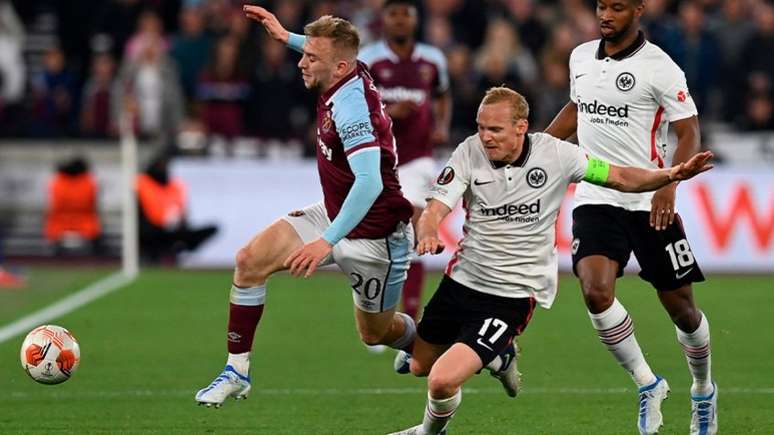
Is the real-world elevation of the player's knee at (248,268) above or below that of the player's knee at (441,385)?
above

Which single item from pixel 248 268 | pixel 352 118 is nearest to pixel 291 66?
pixel 248 268

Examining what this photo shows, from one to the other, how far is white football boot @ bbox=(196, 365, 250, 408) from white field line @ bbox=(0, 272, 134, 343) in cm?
437

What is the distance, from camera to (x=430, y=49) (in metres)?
12.2

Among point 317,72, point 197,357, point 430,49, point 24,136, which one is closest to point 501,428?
point 317,72

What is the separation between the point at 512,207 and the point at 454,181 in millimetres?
318

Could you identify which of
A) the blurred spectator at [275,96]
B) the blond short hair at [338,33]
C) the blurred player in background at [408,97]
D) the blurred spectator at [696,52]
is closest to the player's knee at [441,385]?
the blond short hair at [338,33]

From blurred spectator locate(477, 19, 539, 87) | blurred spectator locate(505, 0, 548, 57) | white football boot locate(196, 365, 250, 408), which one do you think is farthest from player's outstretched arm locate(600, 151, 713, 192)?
blurred spectator locate(505, 0, 548, 57)

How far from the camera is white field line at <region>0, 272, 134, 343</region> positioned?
41.4 ft

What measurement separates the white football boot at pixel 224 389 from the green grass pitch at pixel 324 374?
0.30 metres

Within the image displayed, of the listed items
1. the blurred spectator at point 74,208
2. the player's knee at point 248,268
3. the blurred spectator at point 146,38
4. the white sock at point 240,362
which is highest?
the player's knee at point 248,268

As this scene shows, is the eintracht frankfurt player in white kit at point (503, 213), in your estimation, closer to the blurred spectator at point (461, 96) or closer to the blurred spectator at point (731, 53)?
the blurred spectator at point (461, 96)

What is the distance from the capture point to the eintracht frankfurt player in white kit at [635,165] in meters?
8.20

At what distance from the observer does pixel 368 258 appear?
8445 millimetres

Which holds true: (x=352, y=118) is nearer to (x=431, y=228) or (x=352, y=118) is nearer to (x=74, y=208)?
(x=431, y=228)
